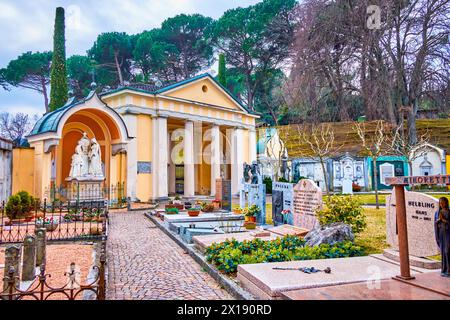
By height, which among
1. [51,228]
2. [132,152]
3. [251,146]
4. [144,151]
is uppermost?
[251,146]

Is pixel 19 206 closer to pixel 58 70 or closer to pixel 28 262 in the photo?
pixel 28 262

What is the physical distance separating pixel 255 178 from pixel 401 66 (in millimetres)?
15707

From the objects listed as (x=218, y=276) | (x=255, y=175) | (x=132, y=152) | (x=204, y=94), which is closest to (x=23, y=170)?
(x=132, y=152)

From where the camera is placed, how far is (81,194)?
17.1 metres

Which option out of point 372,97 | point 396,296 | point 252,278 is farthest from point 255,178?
point 372,97

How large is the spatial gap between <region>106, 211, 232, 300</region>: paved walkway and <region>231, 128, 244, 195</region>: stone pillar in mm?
18028

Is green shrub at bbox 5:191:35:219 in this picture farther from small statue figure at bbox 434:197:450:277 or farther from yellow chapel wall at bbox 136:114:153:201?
small statue figure at bbox 434:197:450:277

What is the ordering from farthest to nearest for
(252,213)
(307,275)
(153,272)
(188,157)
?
(188,157), (252,213), (153,272), (307,275)

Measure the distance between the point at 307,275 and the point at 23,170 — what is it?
16.8m

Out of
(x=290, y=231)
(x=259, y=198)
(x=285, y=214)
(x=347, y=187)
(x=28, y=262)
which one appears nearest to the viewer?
(x=28, y=262)

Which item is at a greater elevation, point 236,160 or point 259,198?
point 236,160

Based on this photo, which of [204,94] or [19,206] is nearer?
[19,206]

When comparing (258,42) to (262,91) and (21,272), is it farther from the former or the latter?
(21,272)
